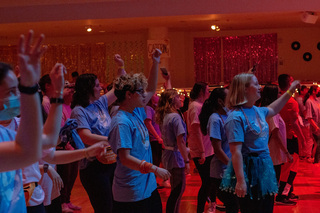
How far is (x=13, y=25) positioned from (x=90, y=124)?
952 centimetres

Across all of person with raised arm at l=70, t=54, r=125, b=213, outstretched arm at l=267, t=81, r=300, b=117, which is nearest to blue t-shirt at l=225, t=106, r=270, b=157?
outstretched arm at l=267, t=81, r=300, b=117

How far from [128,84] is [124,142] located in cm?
40

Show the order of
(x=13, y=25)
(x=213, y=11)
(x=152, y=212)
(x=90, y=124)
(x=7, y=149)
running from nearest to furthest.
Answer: (x=7, y=149), (x=152, y=212), (x=90, y=124), (x=213, y=11), (x=13, y=25)

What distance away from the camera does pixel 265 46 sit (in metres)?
15.4

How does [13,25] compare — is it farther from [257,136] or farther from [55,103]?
[55,103]

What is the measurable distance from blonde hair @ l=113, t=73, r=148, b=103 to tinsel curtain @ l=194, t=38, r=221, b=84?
504 inches

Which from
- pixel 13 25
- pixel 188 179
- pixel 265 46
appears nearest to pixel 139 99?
pixel 188 179

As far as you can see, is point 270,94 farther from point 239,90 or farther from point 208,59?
point 208,59

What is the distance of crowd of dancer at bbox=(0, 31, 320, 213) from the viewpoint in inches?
55.0

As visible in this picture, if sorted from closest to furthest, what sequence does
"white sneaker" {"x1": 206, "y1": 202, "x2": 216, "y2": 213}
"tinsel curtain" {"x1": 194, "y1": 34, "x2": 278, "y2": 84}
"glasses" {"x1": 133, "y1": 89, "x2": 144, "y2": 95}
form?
"glasses" {"x1": 133, "y1": 89, "x2": 144, "y2": 95} < "white sneaker" {"x1": 206, "y1": 202, "x2": 216, "y2": 213} < "tinsel curtain" {"x1": 194, "y1": 34, "x2": 278, "y2": 84}

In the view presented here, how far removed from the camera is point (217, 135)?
397 cm

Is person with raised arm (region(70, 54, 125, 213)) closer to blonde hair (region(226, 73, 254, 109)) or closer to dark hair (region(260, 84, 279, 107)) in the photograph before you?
blonde hair (region(226, 73, 254, 109))

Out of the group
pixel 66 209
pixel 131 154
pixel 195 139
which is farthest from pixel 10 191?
pixel 66 209

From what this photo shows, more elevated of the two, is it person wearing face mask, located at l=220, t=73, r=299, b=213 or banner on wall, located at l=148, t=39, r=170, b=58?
banner on wall, located at l=148, t=39, r=170, b=58
